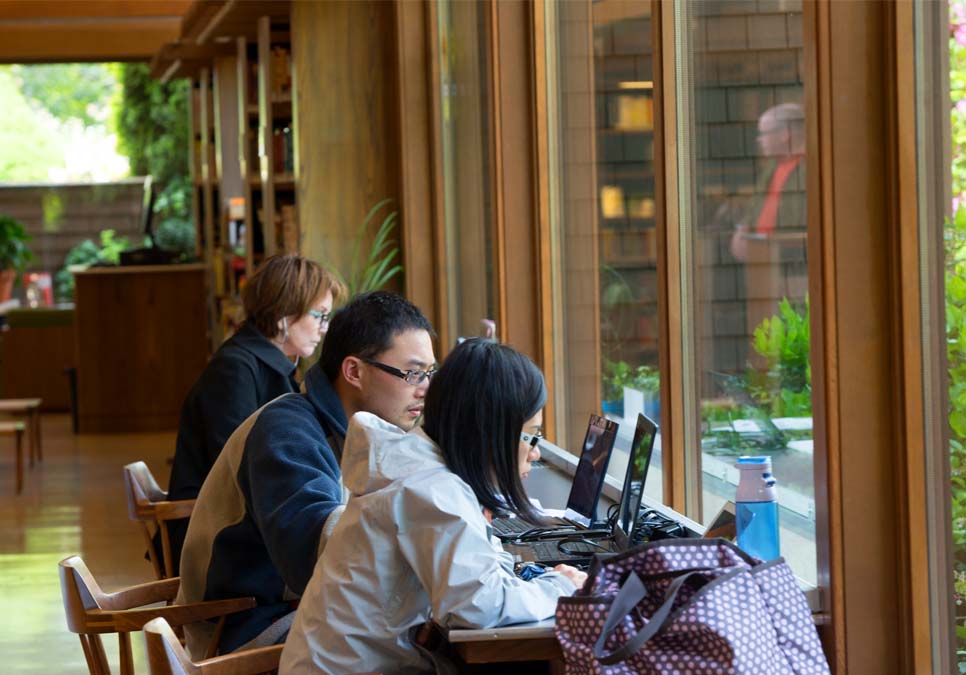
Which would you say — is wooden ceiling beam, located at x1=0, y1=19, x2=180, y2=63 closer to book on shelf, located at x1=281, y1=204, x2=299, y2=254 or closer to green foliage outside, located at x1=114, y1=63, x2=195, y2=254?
green foliage outside, located at x1=114, y1=63, x2=195, y2=254

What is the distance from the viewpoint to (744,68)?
11.2ft

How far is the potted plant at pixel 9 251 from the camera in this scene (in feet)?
50.9

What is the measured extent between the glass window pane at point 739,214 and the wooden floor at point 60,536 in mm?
2531

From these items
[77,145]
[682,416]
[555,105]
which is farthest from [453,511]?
[77,145]

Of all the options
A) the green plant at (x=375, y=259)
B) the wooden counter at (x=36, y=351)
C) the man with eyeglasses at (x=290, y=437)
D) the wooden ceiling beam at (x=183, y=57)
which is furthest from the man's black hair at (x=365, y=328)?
the wooden counter at (x=36, y=351)

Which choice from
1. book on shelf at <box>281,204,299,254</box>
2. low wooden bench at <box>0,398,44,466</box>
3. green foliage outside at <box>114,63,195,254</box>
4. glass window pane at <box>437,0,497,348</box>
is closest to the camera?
glass window pane at <box>437,0,497,348</box>

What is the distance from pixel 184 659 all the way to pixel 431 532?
475 mm

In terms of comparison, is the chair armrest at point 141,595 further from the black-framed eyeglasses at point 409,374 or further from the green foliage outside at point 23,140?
the green foliage outside at point 23,140

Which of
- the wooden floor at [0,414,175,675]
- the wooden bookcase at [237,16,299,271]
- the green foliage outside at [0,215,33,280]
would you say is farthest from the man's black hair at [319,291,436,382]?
the green foliage outside at [0,215,33,280]

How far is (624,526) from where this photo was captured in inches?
113

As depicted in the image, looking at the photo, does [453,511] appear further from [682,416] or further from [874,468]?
[682,416]

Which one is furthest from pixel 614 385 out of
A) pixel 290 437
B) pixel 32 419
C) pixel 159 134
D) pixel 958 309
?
pixel 159 134

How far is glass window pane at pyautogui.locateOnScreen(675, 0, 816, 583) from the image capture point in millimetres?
3182

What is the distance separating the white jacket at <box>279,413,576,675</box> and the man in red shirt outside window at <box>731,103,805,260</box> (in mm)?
1428
